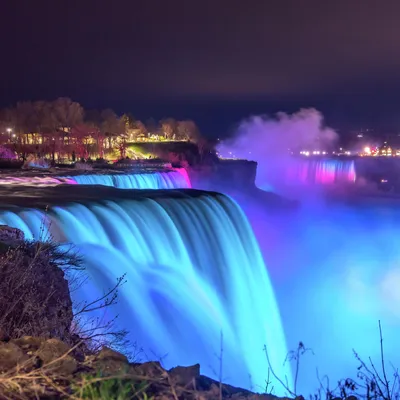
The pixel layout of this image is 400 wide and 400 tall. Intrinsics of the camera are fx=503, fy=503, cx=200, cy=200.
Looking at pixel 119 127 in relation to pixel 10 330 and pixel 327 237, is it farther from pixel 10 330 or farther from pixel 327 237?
pixel 10 330

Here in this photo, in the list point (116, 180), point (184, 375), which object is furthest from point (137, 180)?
point (184, 375)

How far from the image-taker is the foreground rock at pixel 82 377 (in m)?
3.00

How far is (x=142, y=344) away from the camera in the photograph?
820 cm

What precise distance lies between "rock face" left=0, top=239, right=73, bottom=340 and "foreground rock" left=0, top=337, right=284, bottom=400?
872 mm

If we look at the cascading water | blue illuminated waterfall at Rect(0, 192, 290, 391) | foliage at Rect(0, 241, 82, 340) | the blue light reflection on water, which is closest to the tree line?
the cascading water

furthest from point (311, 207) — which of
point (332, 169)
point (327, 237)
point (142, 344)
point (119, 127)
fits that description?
point (142, 344)

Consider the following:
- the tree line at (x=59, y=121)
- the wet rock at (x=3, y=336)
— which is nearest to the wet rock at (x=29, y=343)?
the wet rock at (x=3, y=336)

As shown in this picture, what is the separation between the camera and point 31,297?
195 inches

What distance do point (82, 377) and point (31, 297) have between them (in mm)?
2031

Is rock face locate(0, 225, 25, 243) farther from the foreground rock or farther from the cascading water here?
the cascading water

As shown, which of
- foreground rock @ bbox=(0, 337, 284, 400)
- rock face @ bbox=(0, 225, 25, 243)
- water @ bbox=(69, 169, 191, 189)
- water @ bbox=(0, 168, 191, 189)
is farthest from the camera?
water @ bbox=(69, 169, 191, 189)

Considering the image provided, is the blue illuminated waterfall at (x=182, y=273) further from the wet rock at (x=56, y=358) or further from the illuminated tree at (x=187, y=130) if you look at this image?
the illuminated tree at (x=187, y=130)

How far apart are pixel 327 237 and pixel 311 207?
11419mm

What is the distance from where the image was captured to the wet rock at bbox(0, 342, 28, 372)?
3.36 meters
